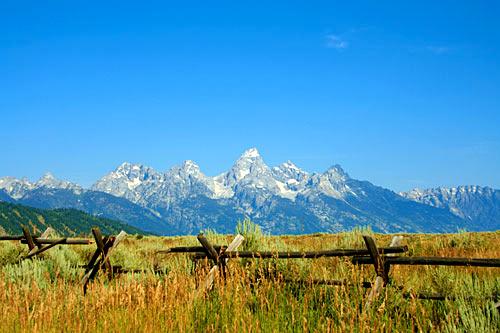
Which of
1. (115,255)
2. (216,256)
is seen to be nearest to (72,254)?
(115,255)

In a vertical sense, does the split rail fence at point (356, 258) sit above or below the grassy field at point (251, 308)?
above

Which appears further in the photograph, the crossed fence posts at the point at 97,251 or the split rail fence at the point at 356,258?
the crossed fence posts at the point at 97,251

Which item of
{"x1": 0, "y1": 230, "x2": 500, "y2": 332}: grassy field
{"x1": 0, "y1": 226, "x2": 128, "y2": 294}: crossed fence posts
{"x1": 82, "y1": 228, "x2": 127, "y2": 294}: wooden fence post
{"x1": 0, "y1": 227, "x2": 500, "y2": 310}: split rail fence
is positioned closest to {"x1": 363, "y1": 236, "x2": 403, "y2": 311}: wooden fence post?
{"x1": 0, "y1": 227, "x2": 500, "y2": 310}: split rail fence

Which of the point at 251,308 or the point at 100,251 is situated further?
the point at 100,251

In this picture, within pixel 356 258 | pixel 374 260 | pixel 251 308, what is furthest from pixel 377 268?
pixel 251 308

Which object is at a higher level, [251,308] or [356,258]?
[356,258]

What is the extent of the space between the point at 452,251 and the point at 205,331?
13678 mm

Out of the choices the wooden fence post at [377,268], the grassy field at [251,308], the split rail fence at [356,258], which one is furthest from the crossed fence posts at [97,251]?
the wooden fence post at [377,268]

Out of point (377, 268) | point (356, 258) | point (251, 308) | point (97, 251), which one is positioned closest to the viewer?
point (251, 308)

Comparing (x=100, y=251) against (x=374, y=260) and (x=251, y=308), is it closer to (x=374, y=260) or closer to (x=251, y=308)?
(x=251, y=308)

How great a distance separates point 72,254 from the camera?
52.2 ft

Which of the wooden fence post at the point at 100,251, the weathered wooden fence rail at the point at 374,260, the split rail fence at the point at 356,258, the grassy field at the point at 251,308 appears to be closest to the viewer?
the grassy field at the point at 251,308

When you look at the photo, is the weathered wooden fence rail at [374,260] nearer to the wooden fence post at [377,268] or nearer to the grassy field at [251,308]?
the wooden fence post at [377,268]

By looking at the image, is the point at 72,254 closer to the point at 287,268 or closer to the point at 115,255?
the point at 115,255
